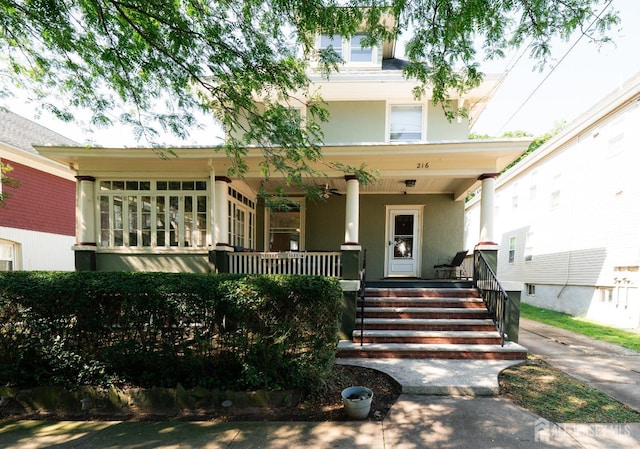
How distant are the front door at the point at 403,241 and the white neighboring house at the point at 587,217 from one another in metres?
2.95

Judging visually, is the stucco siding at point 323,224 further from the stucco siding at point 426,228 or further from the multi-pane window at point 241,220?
the multi-pane window at point 241,220

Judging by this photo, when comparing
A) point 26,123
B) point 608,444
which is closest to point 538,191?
point 608,444

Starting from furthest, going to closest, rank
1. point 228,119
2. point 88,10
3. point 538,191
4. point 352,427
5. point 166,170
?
point 538,191 → point 166,170 → point 228,119 → point 88,10 → point 352,427

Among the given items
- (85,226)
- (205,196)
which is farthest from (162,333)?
(85,226)

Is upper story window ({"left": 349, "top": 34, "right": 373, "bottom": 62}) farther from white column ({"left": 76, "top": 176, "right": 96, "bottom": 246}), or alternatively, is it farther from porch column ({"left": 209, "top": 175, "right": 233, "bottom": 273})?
white column ({"left": 76, "top": 176, "right": 96, "bottom": 246})

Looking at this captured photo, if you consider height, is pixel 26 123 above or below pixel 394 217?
above

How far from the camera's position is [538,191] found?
11.9 meters

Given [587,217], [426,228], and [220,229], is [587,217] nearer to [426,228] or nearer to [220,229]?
[426,228]

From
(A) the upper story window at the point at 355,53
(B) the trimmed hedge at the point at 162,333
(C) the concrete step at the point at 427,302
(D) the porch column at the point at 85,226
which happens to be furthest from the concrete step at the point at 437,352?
(A) the upper story window at the point at 355,53

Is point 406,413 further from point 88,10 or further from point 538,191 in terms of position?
point 538,191

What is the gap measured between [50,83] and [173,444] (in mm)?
6234

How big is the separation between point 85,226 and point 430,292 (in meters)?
7.61

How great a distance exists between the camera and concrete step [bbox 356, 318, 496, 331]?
5230 mm

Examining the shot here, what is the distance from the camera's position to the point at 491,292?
544 cm
